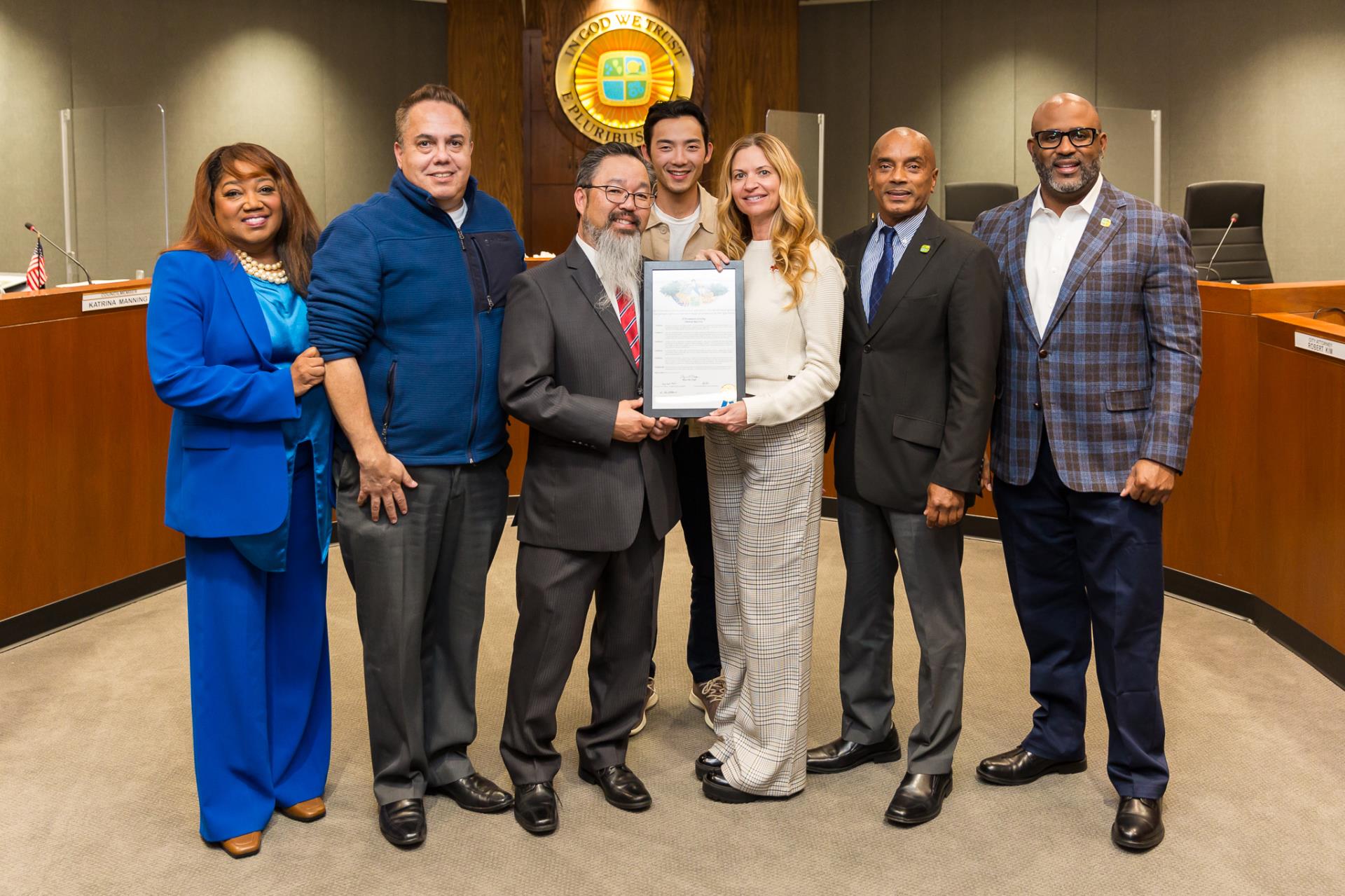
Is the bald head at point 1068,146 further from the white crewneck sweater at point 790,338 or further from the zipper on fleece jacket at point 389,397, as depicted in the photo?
the zipper on fleece jacket at point 389,397

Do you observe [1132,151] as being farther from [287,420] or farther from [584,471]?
[287,420]

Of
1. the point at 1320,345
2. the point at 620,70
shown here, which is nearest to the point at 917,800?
the point at 1320,345

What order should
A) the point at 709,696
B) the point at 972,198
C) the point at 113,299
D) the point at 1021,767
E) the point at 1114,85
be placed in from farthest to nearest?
1. the point at 1114,85
2. the point at 972,198
3. the point at 113,299
4. the point at 709,696
5. the point at 1021,767

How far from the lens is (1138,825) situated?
2.77m

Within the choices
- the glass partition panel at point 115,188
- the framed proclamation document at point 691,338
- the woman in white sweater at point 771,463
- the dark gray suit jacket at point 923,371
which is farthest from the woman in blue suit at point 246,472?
the glass partition panel at point 115,188

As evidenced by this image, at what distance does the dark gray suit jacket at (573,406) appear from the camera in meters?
2.71

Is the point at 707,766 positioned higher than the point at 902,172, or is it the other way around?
the point at 902,172

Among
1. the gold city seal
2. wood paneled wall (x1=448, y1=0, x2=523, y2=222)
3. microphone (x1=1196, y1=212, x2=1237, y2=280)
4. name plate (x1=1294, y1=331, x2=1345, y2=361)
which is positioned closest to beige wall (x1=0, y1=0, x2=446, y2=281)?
wood paneled wall (x1=448, y1=0, x2=523, y2=222)

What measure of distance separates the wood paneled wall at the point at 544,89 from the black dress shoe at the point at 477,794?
574 centimetres

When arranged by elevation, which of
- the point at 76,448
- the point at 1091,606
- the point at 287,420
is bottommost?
the point at 1091,606

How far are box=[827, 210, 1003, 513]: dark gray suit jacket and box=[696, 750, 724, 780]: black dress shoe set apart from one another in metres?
0.83

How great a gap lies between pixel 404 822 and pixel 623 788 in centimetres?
54

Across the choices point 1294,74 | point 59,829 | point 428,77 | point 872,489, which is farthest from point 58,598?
point 1294,74

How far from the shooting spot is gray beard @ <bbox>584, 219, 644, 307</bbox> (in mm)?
2777
